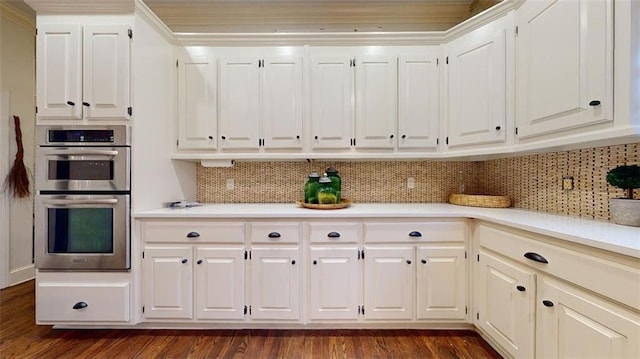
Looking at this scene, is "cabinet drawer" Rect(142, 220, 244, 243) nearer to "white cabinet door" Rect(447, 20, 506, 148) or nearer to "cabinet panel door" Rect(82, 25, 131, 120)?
"cabinet panel door" Rect(82, 25, 131, 120)

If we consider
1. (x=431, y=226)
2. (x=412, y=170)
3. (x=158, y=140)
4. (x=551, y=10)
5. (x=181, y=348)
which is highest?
(x=551, y=10)

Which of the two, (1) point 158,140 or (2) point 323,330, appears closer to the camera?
(2) point 323,330

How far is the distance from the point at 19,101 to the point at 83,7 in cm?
190

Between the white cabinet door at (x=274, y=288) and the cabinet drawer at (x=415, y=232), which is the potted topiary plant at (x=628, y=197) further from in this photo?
the white cabinet door at (x=274, y=288)

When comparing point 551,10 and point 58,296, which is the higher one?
point 551,10

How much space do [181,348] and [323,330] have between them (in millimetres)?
985


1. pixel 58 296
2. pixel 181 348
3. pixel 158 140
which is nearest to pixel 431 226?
pixel 181 348

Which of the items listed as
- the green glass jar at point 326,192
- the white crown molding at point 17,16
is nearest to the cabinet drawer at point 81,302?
the green glass jar at point 326,192

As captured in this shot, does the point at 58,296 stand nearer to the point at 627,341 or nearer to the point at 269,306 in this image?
the point at 269,306

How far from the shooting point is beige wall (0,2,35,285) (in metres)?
2.83

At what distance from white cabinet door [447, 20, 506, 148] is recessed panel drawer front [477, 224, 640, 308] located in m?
0.81

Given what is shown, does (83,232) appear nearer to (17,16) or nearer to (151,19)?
(151,19)

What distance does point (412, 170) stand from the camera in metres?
2.68

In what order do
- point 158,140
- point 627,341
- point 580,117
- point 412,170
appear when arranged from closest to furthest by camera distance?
point 627,341
point 580,117
point 158,140
point 412,170
